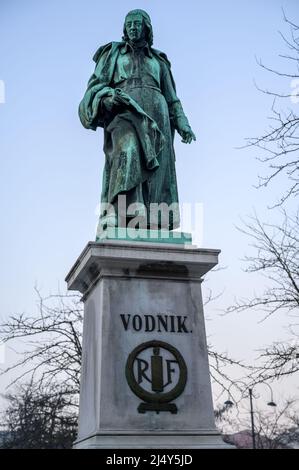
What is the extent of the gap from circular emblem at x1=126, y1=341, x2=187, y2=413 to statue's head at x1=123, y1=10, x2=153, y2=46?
13.5 ft

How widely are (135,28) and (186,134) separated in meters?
1.51

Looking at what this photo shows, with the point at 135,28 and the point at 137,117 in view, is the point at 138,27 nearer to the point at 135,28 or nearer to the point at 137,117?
the point at 135,28

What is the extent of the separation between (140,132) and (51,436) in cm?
964

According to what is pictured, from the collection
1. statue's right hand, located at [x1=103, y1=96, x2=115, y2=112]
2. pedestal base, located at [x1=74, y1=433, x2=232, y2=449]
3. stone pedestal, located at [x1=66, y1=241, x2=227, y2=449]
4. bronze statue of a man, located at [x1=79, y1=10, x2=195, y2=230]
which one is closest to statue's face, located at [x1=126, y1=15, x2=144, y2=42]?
bronze statue of a man, located at [x1=79, y1=10, x2=195, y2=230]

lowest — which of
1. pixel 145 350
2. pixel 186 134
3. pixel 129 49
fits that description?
pixel 145 350

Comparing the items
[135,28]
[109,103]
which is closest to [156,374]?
[109,103]

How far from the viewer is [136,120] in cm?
A: 734

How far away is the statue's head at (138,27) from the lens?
7.89m

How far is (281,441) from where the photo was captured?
29203mm

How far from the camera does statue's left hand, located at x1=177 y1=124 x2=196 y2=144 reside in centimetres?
791

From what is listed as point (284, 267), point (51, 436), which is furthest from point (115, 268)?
point (51, 436)

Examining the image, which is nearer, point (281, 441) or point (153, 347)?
point (153, 347)
